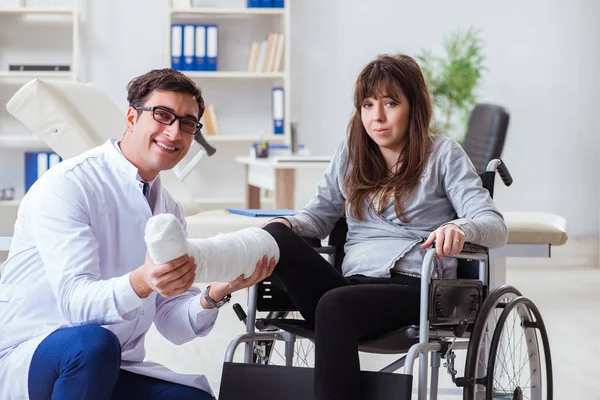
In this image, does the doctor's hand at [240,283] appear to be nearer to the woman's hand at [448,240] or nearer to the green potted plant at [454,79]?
the woman's hand at [448,240]

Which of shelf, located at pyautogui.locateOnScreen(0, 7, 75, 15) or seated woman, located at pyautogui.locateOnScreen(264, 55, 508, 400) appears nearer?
seated woman, located at pyautogui.locateOnScreen(264, 55, 508, 400)

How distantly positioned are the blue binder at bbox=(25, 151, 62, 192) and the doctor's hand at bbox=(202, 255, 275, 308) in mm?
4042

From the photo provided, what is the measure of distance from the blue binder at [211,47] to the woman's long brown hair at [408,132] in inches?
141

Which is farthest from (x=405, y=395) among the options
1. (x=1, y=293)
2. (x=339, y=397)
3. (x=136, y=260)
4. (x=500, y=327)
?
(x=1, y=293)

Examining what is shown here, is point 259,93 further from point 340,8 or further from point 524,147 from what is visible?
point 524,147

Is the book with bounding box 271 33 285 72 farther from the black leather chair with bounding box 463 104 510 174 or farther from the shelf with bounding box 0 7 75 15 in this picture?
the black leather chair with bounding box 463 104 510 174

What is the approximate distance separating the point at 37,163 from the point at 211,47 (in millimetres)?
1301

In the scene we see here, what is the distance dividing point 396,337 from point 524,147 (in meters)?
4.57

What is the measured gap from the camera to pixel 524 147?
19.9ft

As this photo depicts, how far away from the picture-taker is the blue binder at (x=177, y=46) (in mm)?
5359

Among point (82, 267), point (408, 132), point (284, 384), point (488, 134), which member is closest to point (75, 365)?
point (82, 267)

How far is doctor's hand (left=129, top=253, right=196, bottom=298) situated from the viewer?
4.24 feet

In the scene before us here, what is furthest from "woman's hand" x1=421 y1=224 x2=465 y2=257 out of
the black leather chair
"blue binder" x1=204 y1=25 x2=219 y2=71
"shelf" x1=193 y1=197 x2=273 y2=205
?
"blue binder" x1=204 y1=25 x2=219 y2=71

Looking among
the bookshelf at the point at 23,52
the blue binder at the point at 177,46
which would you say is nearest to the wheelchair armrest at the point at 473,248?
the blue binder at the point at 177,46
